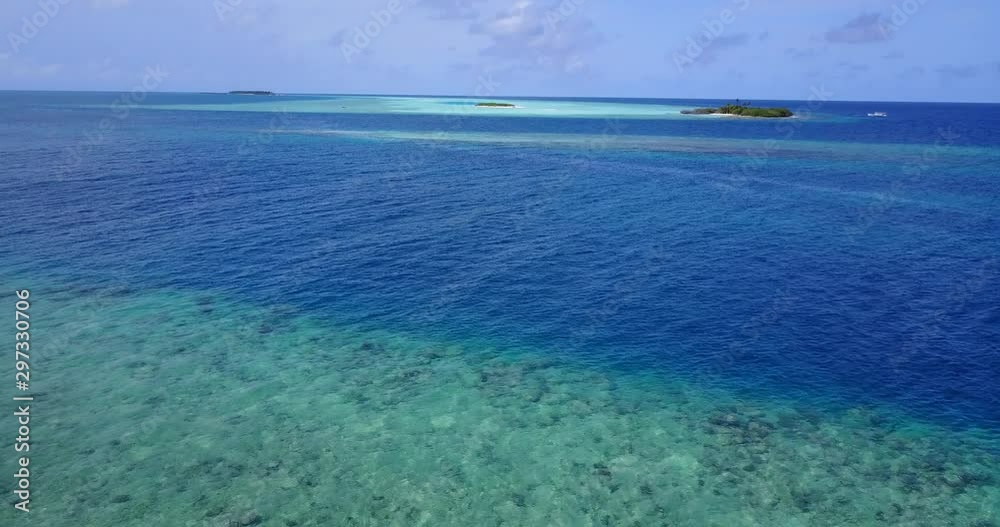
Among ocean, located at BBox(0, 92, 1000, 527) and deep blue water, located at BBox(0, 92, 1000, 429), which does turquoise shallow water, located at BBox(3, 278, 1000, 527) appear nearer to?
ocean, located at BBox(0, 92, 1000, 527)

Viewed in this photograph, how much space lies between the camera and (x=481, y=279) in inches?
1864

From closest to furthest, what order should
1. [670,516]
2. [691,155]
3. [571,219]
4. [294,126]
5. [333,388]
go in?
[670,516], [333,388], [571,219], [691,155], [294,126]

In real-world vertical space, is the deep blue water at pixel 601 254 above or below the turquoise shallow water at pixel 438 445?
above

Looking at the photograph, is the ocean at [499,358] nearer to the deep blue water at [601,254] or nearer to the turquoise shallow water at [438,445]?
the turquoise shallow water at [438,445]

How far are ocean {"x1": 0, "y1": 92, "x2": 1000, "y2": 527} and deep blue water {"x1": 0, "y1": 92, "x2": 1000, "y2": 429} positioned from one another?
32 cm

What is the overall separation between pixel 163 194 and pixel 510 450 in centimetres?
6319

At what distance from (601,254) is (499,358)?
21785mm

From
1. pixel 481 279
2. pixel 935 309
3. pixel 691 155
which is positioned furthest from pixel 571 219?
pixel 691 155

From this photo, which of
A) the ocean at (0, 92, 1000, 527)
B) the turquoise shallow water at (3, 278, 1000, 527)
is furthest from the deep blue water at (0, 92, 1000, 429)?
the turquoise shallow water at (3, 278, 1000, 527)

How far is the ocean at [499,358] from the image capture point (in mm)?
23828

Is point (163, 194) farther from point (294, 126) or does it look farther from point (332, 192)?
point (294, 126)

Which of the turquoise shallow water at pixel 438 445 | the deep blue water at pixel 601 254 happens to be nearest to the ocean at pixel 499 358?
the turquoise shallow water at pixel 438 445

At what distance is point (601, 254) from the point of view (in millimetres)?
54062

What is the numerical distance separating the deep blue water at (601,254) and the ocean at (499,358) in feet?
1.06
